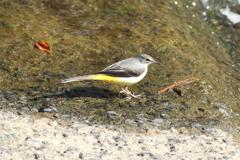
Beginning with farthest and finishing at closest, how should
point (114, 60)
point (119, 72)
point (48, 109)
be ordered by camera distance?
1. point (114, 60)
2. point (119, 72)
3. point (48, 109)

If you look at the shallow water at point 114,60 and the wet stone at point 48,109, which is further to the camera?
the shallow water at point 114,60

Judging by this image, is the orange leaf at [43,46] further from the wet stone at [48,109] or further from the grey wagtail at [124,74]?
the wet stone at [48,109]

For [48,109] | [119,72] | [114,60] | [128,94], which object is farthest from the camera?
[114,60]

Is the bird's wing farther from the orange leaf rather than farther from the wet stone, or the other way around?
the orange leaf

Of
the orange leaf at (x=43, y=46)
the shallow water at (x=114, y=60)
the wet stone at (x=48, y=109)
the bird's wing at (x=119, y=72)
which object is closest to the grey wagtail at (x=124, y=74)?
the bird's wing at (x=119, y=72)

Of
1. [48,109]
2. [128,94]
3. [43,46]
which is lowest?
[43,46]

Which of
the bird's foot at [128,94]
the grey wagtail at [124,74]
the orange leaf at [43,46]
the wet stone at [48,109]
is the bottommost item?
the orange leaf at [43,46]

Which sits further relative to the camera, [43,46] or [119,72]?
[43,46]

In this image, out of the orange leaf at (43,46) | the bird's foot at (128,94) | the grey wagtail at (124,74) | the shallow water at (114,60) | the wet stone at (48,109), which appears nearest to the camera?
the wet stone at (48,109)

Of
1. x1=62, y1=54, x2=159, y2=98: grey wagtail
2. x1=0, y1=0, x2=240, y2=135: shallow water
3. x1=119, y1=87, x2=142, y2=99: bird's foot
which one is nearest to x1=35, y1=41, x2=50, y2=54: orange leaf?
x1=0, y1=0, x2=240, y2=135: shallow water

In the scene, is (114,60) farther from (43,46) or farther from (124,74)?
(43,46)

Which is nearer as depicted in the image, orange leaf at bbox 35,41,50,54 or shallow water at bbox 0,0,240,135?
shallow water at bbox 0,0,240,135

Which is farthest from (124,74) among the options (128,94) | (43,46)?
(43,46)

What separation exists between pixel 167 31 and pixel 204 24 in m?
2.93
